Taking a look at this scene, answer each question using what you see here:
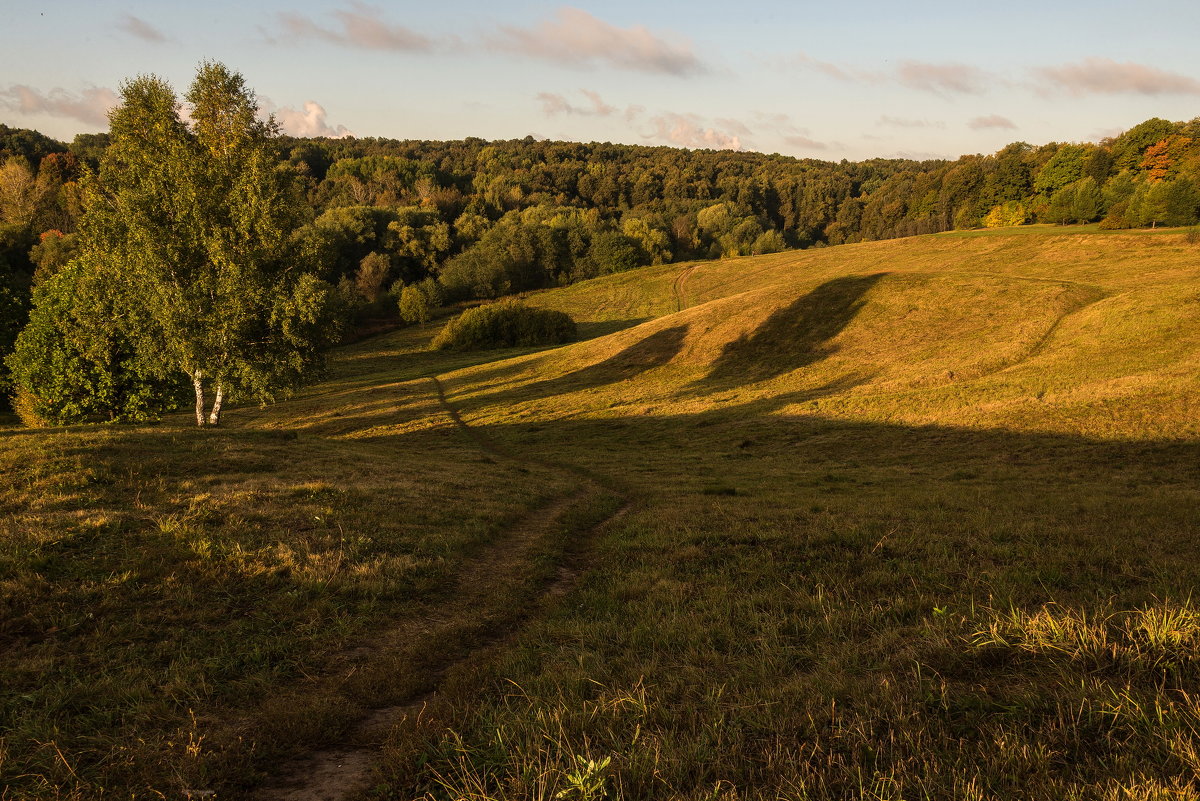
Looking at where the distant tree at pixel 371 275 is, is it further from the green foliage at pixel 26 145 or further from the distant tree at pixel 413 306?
the green foliage at pixel 26 145

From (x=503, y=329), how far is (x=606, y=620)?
101344 mm

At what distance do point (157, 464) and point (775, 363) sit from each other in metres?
52.3

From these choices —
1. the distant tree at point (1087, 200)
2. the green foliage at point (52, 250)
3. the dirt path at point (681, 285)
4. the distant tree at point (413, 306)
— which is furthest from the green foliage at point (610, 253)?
the green foliage at point (52, 250)

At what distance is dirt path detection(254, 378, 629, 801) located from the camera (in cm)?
612

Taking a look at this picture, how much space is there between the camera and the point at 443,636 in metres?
9.88

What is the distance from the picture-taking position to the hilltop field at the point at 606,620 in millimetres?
4945

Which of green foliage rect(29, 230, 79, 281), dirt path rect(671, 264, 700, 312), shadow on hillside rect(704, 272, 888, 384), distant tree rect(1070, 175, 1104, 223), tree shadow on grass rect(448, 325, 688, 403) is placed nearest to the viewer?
shadow on hillside rect(704, 272, 888, 384)

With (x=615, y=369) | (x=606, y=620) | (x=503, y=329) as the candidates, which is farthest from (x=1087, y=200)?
(x=606, y=620)

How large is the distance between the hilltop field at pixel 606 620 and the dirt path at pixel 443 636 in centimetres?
7

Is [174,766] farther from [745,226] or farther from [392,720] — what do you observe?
[745,226]

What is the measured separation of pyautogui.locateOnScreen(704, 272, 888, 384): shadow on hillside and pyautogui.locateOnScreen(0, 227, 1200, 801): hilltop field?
89.8ft

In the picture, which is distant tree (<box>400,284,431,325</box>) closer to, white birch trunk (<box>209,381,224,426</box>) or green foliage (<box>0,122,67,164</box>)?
white birch trunk (<box>209,381,224,426</box>)

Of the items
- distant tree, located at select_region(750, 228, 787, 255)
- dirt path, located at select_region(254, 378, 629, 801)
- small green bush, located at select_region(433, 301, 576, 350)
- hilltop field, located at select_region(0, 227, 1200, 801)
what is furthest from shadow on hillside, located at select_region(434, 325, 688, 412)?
distant tree, located at select_region(750, 228, 787, 255)

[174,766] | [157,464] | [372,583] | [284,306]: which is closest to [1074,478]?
[372,583]
